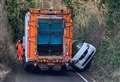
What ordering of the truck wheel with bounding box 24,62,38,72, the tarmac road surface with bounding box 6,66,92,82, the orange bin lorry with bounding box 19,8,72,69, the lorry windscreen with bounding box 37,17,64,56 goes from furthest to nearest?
1. the truck wheel with bounding box 24,62,38,72
2. the lorry windscreen with bounding box 37,17,64,56
3. the orange bin lorry with bounding box 19,8,72,69
4. the tarmac road surface with bounding box 6,66,92,82

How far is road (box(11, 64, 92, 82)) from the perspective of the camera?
24.9m

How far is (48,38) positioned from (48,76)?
2.22m

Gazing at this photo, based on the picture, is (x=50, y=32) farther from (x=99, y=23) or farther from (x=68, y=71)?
(x=99, y=23)

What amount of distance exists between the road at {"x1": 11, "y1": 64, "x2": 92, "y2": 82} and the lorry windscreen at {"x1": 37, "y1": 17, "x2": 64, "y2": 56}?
120 centimetres

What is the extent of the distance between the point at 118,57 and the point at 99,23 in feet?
29.0

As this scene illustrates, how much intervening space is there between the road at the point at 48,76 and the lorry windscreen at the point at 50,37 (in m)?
1.20

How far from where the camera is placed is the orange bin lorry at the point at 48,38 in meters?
27.0

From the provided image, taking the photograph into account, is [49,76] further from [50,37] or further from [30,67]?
[50,37]

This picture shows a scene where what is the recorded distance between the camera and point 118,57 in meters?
25.5

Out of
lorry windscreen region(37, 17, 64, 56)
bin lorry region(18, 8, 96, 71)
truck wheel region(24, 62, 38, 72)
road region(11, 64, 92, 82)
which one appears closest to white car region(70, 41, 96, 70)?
road region(11, 64, 92, 82)

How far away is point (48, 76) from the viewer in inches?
1047

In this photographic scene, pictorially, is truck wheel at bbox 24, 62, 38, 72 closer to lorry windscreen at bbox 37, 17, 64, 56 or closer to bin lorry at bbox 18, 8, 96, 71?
bin lorry at bbox 18, 8, 96, 71

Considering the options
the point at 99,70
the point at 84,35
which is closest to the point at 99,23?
the point at 84,35

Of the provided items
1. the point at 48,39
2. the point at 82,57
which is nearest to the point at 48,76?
the point at 48,39
